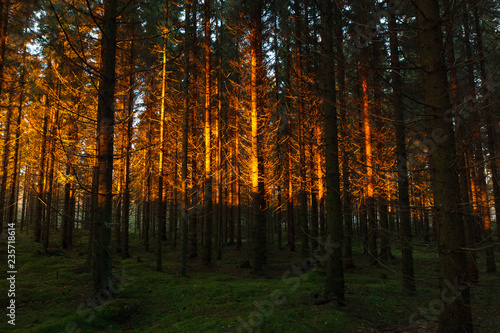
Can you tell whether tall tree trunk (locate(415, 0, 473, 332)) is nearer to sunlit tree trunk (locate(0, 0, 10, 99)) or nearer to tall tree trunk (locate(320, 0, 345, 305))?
tall tree trunk (locate(320, 0, 345, 305))

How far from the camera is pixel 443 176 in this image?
2867 millimetres

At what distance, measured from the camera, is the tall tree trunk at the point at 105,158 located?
5191mm

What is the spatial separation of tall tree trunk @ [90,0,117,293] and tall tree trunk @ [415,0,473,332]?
17.5 ft

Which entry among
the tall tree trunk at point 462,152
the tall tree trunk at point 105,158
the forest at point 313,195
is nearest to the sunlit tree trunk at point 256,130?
the forest at point 313,195

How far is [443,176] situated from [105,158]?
221 inches

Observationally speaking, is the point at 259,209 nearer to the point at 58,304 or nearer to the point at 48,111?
the point at 58,304

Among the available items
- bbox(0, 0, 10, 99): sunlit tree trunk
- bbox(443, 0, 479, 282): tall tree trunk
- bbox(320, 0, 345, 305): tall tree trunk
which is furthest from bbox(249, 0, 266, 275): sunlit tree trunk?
bbox(0, 0, 10, 99): sunlit tree trunk

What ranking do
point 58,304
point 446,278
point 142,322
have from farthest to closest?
point 58,304
point 142,322
point 446,278

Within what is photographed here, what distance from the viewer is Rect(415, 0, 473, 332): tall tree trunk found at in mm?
2732

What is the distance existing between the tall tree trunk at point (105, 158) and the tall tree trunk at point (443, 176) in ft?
17.5

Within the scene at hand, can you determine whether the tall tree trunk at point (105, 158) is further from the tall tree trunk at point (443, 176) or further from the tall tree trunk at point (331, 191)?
the tall tree trunk at point (443, 176)

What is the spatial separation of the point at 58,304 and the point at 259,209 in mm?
6402

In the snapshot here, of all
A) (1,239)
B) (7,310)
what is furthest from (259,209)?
(1,239)

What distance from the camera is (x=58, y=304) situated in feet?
20.5
